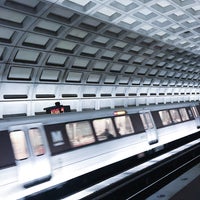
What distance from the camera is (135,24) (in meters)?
19.7

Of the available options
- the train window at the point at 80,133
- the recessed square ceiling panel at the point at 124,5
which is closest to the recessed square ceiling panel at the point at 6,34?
the recessed square ceiling panel at the point at 124,5

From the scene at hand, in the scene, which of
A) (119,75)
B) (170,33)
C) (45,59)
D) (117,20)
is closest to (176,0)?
(117,20)

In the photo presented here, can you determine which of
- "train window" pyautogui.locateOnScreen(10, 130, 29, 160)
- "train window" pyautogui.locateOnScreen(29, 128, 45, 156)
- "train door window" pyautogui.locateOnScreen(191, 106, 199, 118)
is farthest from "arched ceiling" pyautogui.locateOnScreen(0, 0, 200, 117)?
"train window" pyautogui.locateOnScreen(10, 130, 29, 160)

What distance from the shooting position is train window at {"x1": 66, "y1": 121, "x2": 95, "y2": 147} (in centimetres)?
1069

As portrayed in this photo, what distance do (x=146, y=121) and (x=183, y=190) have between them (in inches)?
338

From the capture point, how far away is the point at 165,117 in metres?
18.2

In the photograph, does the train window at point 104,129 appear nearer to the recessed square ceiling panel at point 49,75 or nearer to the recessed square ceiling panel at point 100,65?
the recessed square ceiling panel at point 49,75

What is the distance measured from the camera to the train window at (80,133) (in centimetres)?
1069

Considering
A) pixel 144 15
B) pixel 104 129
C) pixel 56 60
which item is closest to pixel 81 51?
pixel 56 60

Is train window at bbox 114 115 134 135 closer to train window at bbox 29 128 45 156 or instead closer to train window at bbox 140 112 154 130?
train window at bbox 140 112 154 130

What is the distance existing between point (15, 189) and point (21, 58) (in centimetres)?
1163

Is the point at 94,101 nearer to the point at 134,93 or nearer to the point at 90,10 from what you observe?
the point at 134,93

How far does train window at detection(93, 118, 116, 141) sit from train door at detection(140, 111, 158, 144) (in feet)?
10.7

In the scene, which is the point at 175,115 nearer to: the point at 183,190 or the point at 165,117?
the point at 165,117
